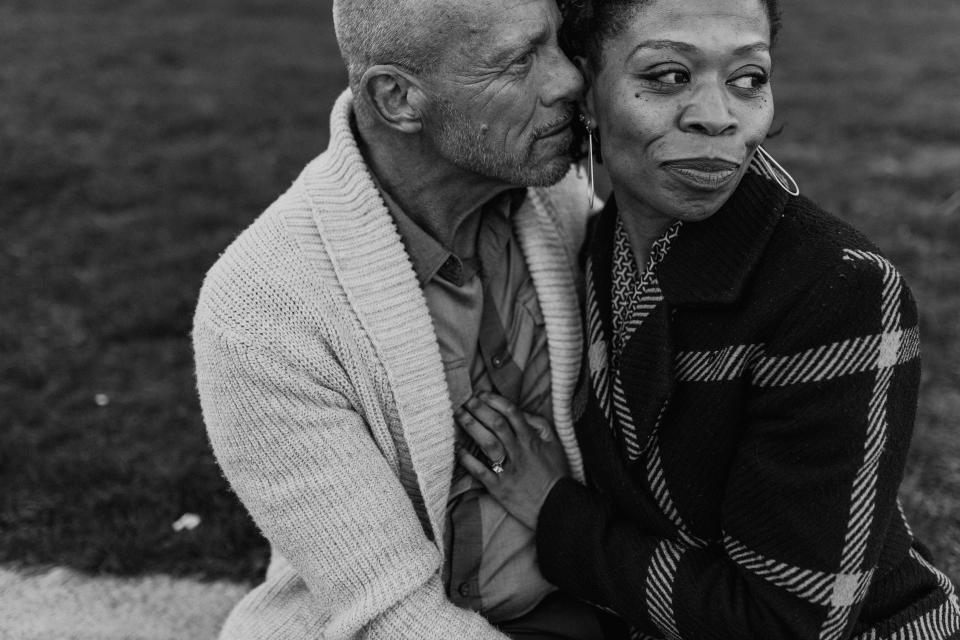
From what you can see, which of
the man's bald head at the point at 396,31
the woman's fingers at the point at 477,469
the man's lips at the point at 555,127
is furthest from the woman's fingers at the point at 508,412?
the man's bald head at the point at 396,31

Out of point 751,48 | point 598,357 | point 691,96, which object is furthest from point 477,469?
point 751,48

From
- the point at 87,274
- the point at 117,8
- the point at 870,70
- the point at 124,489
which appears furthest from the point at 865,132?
the point at 117,8

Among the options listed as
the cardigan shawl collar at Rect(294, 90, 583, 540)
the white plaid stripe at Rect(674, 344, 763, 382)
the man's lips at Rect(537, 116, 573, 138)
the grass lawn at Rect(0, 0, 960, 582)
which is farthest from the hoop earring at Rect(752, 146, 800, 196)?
the grass lawn at Rect(0, 0, 960, 582)

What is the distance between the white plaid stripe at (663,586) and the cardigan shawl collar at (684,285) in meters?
0.24

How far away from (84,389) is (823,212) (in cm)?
366

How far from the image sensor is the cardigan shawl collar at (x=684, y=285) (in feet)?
6.51

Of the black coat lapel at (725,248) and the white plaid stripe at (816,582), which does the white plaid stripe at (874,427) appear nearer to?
the white plaid stripe at (816,582)

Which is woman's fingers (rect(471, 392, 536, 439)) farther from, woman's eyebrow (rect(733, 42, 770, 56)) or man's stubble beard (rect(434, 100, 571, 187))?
woman's eyebrow (rect(733, 42, 770, 56))

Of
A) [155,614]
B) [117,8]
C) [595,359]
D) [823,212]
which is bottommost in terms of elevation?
[117,8]

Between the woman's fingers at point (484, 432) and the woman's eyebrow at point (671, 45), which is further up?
the woman's eyebrow at point (671, 45)

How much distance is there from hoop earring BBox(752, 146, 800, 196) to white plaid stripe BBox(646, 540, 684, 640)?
2.77ft

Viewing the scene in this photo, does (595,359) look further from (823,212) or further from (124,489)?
(124,489)

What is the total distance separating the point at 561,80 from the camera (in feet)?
7.24

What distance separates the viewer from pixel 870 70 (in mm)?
9445
